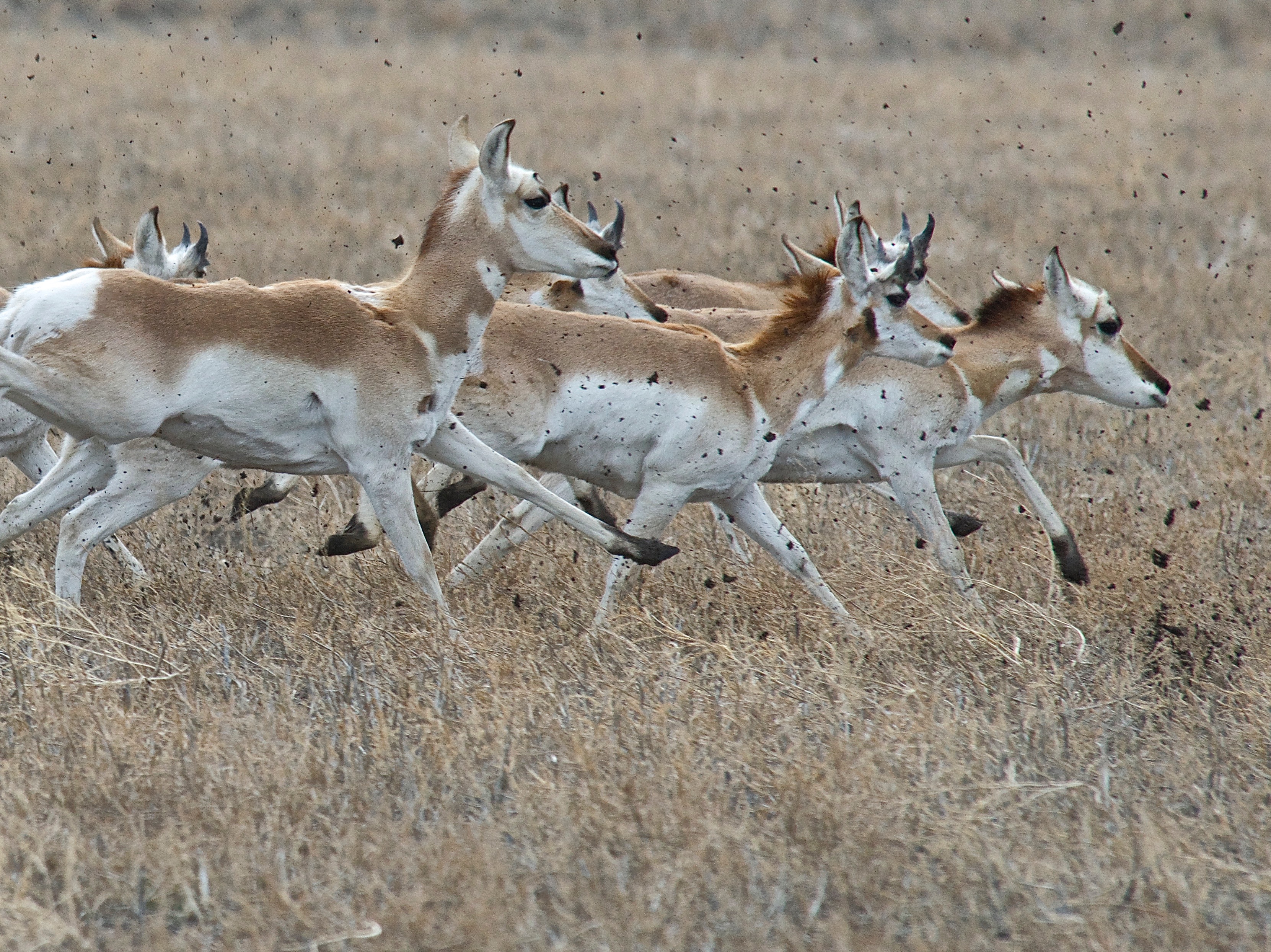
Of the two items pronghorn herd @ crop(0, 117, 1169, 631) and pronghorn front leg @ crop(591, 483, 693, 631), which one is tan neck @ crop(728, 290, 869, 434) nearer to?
pronghorn herd @ crop(0, 117, 1169, 631)

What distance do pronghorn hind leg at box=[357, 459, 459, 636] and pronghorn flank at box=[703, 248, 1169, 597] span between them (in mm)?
2002

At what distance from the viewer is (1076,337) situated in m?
8.80

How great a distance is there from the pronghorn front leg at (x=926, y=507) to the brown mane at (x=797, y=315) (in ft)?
2.77

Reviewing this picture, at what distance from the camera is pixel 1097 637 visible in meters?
Answer: 6.77

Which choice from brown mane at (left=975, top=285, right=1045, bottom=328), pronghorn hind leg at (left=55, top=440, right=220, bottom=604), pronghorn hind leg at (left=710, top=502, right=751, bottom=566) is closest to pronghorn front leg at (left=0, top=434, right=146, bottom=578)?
pronghorn hind leg at (left=55, top=440, right=220, bottom=604)

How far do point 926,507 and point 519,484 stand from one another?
222 cm

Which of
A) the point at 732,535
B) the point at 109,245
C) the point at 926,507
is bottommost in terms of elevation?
the point at 732,535

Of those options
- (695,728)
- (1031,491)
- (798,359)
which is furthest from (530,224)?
(1031,491)

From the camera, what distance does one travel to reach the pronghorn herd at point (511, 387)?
19.8ft

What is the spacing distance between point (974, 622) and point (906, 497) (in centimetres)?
142

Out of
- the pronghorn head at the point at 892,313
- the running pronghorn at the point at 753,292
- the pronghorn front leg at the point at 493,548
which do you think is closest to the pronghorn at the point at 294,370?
the pronghorn front leg at the point at 493,548

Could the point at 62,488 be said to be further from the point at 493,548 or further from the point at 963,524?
the point at 963,524

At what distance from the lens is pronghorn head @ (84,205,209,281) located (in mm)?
8570

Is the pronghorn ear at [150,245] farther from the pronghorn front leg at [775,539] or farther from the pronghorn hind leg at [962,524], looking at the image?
the pronghorn hind leg at [962,524]
